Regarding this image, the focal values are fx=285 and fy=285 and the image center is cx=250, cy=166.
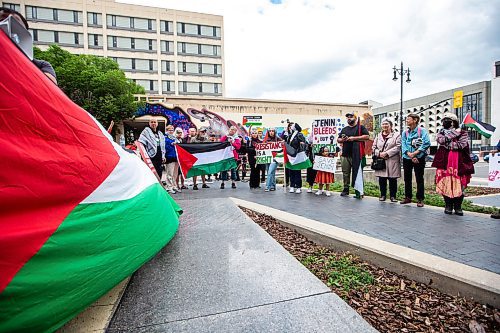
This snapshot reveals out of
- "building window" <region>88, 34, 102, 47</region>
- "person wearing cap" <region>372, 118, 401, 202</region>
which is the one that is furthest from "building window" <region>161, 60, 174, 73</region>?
"person wearing cap" <region>372, 118, 401, 202</region>

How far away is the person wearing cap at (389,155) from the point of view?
242 inches

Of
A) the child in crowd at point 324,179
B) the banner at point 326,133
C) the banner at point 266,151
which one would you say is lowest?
the child in crowd at point 324,179

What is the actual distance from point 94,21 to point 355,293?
5584 centimetres

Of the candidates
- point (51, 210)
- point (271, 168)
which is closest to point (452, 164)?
point (271, 168)

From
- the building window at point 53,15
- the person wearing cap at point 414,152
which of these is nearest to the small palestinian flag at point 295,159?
the person wearing cap at point 414,152

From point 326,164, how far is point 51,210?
677 cm

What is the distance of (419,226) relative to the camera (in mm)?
3900

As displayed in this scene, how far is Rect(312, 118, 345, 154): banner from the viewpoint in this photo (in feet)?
26.1

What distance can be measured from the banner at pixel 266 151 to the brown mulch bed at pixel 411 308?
5985 mm

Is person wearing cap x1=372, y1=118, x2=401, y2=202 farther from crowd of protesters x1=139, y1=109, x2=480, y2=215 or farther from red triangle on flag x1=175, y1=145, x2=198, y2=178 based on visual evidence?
red triangle on flag x1=175, y1=145, x2=198, y2=178

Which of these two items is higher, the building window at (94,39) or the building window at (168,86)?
the building window at (94,39)

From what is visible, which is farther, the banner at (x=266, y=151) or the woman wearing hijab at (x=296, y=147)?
the banner at (x=266, y=151)

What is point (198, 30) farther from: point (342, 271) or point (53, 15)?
point (342, 271)

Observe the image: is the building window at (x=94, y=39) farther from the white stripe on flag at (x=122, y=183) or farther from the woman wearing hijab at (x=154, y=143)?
the white stripe on flag at (x=122, y=183)
